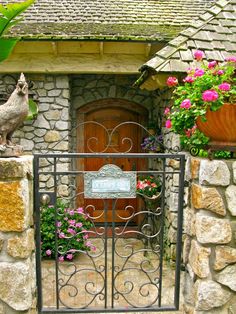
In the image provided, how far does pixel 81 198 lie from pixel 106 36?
9.03ft

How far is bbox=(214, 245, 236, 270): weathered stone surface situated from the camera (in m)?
2.30

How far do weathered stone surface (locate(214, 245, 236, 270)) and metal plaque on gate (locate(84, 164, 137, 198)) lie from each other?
2.32 feet

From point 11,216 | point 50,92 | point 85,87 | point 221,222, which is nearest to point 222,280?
point 221,222

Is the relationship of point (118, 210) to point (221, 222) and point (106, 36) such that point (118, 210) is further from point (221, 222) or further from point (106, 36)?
point (221, 222)

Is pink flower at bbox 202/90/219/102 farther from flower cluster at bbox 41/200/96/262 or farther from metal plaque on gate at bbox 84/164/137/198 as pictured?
flower cluster at bbox 41/200/96/262

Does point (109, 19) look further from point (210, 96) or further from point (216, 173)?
point (216, 173)

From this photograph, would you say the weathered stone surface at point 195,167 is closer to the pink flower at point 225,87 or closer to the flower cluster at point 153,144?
the pink flower at point 225,87

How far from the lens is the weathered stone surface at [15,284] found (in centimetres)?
223

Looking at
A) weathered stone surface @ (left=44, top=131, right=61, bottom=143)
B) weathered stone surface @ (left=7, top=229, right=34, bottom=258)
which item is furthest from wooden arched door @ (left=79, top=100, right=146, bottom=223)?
weathered stone surface @ (left=7, top=229, right=34, bottom=258)

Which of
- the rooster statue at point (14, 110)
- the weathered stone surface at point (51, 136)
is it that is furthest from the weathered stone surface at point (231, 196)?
the weathered stone surface at point (51, 136)

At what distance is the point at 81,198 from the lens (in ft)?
19.1

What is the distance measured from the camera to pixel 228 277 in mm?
2316

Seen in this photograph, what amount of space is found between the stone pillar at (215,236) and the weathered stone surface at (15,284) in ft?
3.90

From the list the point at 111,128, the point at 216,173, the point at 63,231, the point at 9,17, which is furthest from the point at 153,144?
the point at 9,17
